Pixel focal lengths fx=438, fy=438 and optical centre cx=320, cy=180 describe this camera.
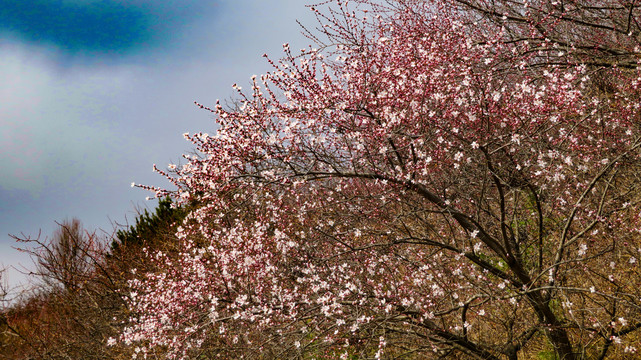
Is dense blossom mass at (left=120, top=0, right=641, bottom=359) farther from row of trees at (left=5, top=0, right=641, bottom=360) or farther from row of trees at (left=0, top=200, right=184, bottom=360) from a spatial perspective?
row of trees at (left=0, top=200, right=184, bottom=360)

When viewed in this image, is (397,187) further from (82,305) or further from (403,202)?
(82,305)

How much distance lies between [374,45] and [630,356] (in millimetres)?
5292

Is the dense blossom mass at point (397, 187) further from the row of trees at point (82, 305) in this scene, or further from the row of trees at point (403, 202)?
the row of trees at point (82, 305)

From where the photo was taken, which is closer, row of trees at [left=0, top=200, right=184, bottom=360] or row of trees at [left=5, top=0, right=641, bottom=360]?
row of trees at [left=5, top=0, right=641, bottom=360]

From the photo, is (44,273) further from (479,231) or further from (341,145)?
(479,231)

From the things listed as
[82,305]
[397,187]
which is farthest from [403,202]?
[82,305]

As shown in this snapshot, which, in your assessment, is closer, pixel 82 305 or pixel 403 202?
pixel 403 202

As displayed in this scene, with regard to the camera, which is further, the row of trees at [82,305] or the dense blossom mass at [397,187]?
the row of trees at [82,305]

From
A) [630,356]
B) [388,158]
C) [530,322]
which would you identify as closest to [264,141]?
[388,158]

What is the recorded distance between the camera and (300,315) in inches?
213

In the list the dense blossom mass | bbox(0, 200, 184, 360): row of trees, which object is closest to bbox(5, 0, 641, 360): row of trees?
the dense blossom mass

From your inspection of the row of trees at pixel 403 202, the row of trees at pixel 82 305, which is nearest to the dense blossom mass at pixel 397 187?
the row of trees at pixel 403 202

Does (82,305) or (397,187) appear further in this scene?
(82,305)

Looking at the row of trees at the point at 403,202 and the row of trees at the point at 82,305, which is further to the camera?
the row of trees at the point at 82,305
